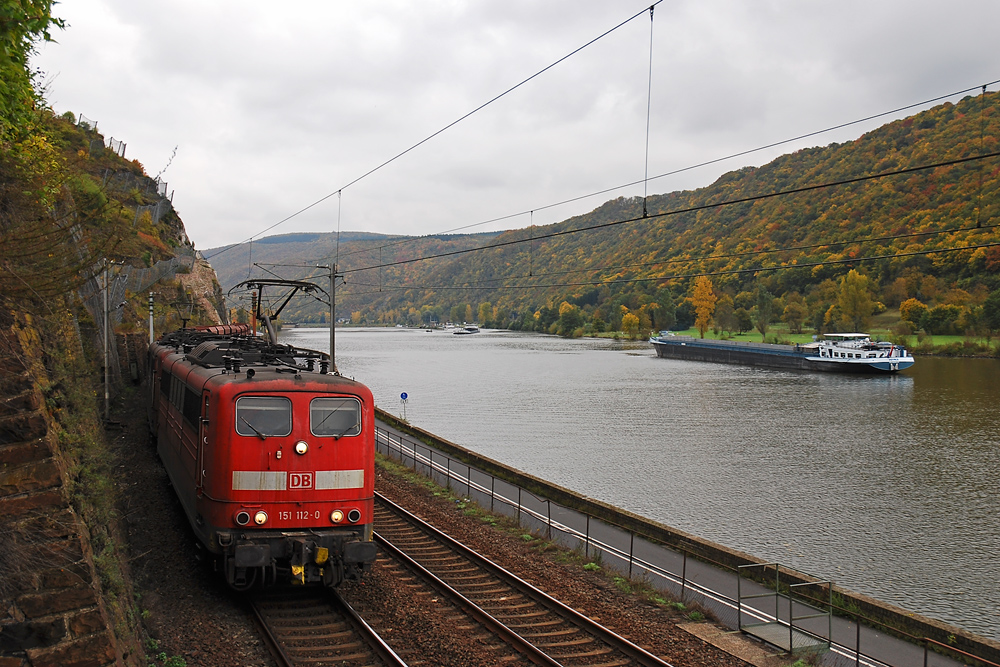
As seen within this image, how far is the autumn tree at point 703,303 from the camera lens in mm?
115688

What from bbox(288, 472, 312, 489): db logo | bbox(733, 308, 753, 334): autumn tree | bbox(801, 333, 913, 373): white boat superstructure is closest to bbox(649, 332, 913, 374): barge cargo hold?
bbox(801, 333, 913, 373): white boat superstructure

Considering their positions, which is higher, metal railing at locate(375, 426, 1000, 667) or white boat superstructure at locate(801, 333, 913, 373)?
white boat superstructure at locate(801, 333, 913, 373)

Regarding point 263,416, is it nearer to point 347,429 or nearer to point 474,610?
point 347,429

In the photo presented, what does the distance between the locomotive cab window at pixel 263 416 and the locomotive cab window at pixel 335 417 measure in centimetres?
35

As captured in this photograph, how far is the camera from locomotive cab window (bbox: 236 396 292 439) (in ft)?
32.8

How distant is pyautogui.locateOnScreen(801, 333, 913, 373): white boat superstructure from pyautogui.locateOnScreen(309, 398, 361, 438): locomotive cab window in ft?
232

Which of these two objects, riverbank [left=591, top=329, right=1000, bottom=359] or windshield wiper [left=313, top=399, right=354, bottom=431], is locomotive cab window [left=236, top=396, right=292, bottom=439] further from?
riverbank [left=591, top=329, right=1000, bottom=359]

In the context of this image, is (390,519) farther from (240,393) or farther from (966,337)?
(966,337)

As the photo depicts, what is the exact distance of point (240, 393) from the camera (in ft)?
32.8

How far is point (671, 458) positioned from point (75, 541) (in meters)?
26.4

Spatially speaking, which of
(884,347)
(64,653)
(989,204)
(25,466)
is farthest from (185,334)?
(989,204)

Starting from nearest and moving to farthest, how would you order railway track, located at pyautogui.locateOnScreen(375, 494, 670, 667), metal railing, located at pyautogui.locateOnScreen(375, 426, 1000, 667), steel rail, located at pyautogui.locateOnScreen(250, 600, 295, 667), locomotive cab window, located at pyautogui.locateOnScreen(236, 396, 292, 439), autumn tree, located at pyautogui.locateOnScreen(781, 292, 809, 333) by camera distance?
steel rail, located at pyautogui.locateOnScreen(250, 600, 295, 667), railway track, located at pyautogui.locateOnScreen(375, 494, 670, 667), locomotive cab window, located at pyautogui.locateOnScreen(236, 396, 292, 439), metal railing, located at pyautogui.locateOnScreen(375, 426, 1000, 667), autumn tree, located at pyautogui.locateOnScreen(781, 292, 809, 333)

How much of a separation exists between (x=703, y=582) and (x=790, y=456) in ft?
62.7

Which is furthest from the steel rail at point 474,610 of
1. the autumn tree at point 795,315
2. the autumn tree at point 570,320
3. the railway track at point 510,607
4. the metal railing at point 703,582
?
the autumn tree at point 570,320
